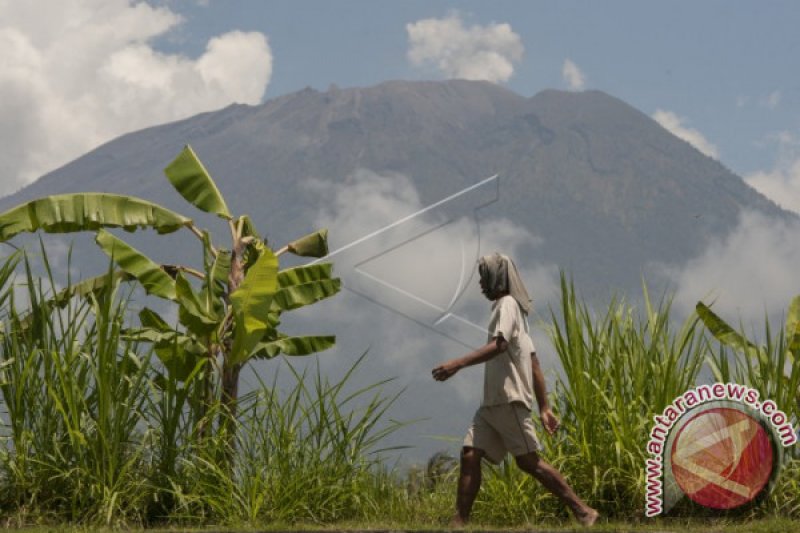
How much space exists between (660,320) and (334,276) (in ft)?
11.4

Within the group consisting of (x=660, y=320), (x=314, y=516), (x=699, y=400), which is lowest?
(x=314, y=516)

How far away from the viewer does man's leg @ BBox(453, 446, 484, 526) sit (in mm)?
7699

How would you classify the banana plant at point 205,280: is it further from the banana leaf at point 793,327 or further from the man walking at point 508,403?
the banana leaf at point 793,327

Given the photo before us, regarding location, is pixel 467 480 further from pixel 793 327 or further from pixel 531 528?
pixel 793 327

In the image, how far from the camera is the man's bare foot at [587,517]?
25.5 feet

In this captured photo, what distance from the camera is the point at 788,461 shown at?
886 centimetres

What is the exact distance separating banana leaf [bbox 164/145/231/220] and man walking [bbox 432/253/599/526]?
4.50m

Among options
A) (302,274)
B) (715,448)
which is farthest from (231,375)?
(715,448)

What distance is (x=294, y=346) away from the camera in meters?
11.0

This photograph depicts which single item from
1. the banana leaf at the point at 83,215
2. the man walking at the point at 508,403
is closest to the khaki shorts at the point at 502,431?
the man walking at the point at 508,403

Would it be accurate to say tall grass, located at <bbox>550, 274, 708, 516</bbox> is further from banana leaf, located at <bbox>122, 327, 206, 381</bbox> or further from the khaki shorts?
banana leaf, located at <bbox>122, 327, 206, 381</bbox>

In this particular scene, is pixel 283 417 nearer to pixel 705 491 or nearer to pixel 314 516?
pixel 314 516

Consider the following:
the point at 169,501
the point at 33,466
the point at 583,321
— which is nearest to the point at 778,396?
the point at 583,321

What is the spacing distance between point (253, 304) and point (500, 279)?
2.77m
